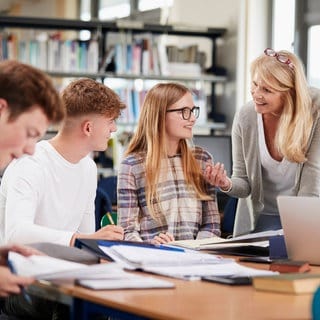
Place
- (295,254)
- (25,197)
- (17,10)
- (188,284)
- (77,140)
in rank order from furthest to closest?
1. (17,10)
2. (77,140)
3. (25,197)
4. (295,254)
5. (188,284)

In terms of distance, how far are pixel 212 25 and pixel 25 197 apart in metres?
5.42

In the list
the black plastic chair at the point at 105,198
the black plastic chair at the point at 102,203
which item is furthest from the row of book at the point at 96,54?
the black plastic chair at the point at 102,203

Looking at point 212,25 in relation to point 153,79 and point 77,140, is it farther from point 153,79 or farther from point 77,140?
point 77,140

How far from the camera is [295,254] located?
2.50m

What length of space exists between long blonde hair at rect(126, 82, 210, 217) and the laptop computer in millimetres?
893

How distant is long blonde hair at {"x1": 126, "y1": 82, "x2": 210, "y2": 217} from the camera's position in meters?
3.31

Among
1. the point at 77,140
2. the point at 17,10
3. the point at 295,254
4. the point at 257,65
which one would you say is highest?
the point at 17,10

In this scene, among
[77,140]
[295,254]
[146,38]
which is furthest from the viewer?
[146,38]

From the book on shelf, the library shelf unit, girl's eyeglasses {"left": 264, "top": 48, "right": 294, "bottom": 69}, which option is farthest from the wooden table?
the library shelf unit

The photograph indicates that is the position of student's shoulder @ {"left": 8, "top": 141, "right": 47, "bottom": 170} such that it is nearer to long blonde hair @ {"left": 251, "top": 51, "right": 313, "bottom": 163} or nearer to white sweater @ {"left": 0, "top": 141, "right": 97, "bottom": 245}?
white sweater @ {"left": 0, "top": 141, "right": 97, "bottom": 245}

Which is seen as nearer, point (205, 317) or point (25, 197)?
point (205, 317)

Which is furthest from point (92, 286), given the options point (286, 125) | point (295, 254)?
point (286, 125)

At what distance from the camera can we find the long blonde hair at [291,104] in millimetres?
3379

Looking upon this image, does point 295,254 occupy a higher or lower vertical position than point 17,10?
lower
